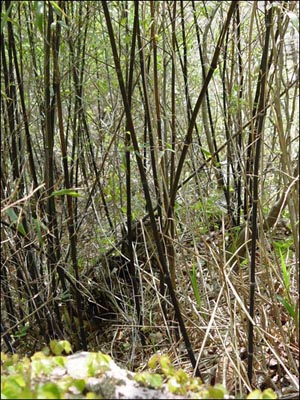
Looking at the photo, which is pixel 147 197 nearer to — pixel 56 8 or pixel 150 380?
pixel 56 8

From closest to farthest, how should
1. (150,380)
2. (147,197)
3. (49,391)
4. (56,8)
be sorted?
(49,391) → (150,380) → (56,8) → (147,197)

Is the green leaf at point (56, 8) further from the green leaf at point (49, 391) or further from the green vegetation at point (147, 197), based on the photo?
the green leaf at point (49, 391)

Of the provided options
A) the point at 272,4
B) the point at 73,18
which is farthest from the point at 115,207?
the point at 272,4

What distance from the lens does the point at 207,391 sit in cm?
Result: 157

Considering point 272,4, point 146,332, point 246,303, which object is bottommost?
point 146,332

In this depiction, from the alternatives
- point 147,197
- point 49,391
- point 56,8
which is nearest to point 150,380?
point 49,391

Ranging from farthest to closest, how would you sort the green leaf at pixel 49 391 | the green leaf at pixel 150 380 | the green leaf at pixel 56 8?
the green leaf at pixel 56 8
the green leaf at pixel 150 380
the green leaf at pixel 49 391

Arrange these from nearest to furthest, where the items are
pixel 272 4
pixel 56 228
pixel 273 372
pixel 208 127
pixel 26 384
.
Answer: pixel 26 384, pixel 272 4, pixel 273 372, pixel 56 228, pixel 208 127

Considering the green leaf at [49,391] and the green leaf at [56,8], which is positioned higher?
the green leaf at [56,8]

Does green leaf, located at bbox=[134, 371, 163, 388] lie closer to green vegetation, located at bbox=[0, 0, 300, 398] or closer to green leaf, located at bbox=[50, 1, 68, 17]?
green vegetation, located at bbox=[0, 0, 300, 398]

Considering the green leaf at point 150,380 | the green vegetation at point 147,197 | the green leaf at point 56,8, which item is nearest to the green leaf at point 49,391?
the green leaf at point 150,380

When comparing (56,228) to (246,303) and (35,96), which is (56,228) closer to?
(35,96)

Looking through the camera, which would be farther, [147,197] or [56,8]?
[147,197]

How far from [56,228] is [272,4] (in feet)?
4.57
